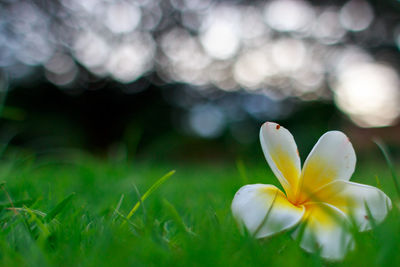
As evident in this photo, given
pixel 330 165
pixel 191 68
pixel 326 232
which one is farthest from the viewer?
pixel 191 68

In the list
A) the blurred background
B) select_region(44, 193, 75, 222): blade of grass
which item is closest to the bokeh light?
the blurred background

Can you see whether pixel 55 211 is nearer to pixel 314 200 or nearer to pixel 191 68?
pixel 314 200

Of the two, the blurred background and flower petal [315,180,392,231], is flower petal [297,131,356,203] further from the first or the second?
the blurred background

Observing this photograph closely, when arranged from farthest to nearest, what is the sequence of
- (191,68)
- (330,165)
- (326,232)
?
(191,68)
(330,165)
(326,232)

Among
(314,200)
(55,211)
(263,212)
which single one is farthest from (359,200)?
(55,211)

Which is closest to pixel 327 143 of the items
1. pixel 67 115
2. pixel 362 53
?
pixel 67 115

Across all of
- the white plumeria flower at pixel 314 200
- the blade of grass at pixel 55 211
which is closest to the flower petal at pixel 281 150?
the white plumeria flower at pixel 314 200

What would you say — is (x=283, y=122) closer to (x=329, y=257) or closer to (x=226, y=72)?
(x=226, y=72)
